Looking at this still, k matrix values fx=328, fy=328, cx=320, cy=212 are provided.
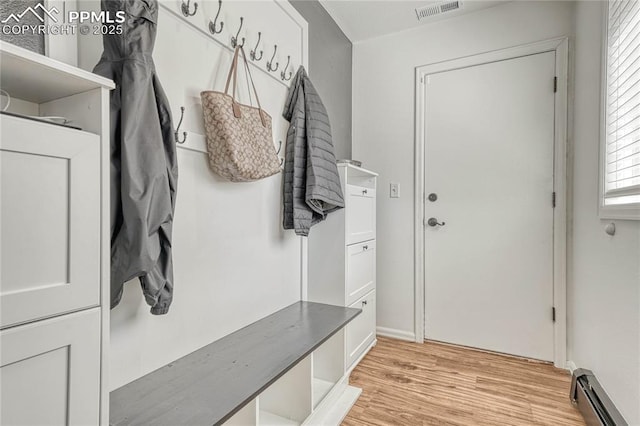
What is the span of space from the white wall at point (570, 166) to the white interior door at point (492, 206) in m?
0.15

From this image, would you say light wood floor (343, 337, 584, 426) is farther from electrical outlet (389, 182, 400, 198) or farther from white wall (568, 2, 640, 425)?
electrical outlet (389, 182, 400, 198)

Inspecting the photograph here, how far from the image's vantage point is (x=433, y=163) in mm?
2537

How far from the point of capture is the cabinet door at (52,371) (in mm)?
573

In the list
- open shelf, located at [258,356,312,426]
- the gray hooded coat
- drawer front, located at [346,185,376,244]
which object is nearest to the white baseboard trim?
drawer front, located at [346,185,376,244]

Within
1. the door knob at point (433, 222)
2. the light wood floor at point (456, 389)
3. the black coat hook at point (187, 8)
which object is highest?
the black coat hook at point (187, 8)

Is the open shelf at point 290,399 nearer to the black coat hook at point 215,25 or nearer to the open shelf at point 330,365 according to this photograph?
the open shelf at point 330,365

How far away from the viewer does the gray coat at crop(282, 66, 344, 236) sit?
1.77 meters

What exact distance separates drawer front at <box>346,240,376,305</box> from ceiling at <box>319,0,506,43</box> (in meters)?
1.69

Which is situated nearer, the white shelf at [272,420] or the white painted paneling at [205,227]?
the white painted paneling at [205,227]

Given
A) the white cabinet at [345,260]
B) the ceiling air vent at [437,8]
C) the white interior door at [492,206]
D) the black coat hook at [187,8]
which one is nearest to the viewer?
the black coat hook at [187,8]

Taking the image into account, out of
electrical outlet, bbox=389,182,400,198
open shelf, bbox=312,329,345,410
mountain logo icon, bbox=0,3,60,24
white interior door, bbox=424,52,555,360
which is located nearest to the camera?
mountain logo icon, bbox=0,3,60,24

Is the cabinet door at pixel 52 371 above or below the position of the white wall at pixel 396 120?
below

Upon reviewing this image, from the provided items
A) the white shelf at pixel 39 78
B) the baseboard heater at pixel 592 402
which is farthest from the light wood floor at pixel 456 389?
the white shelf at pixel 39 78

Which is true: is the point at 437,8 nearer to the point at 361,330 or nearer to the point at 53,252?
the point at 361,330
